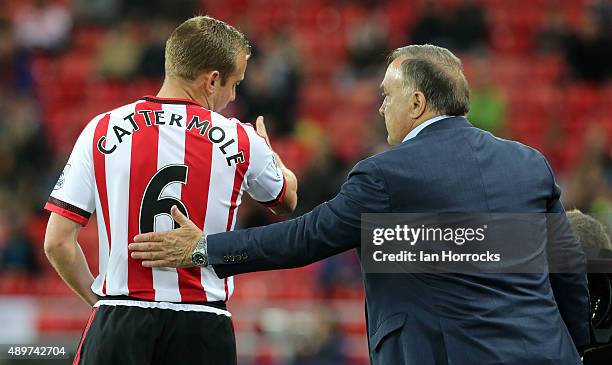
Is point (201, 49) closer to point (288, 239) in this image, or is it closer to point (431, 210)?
point (288, 239)

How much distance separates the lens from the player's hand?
327 cm

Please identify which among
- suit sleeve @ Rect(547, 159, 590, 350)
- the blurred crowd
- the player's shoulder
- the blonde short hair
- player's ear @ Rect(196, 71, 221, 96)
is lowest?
suit sleeve @ Rect(547, 159, 590, 350)

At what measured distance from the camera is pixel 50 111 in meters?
12.7

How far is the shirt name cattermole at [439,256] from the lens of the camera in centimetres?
326

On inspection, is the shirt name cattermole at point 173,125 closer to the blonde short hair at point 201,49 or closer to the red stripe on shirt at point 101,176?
the red stripe on shirt at point 101,176

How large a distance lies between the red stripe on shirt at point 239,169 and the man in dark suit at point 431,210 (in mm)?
121

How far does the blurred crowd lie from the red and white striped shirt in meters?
5.59

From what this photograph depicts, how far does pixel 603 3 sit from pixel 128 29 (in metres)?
5.66

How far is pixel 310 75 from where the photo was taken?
12641mm

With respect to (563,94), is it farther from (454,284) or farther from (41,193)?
(454,284)

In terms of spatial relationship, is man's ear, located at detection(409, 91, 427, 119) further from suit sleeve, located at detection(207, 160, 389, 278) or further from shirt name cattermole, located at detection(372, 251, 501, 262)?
shirt name cattermole, located at detection(372, 251, 501, 262)

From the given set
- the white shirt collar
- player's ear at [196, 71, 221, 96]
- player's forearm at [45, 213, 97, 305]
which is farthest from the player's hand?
the white shirt collar

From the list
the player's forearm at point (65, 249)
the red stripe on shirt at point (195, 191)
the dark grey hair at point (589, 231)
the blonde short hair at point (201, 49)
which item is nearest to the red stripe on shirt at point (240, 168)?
the red stripe on shirt at point (195, 191)

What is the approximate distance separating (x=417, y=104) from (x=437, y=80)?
4.0 inches
